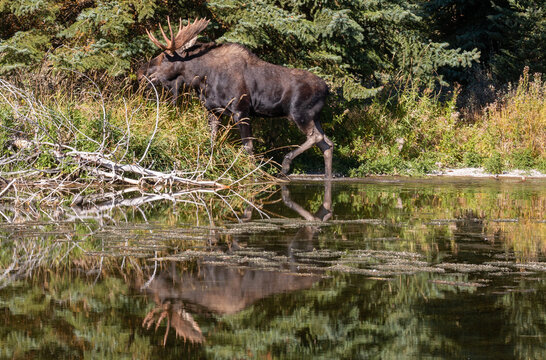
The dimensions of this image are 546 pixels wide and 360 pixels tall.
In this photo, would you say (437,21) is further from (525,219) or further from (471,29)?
(525,219)

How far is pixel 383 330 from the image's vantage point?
4906mm

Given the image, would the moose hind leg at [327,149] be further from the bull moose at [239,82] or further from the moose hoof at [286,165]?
the moose hoof at [286,165]

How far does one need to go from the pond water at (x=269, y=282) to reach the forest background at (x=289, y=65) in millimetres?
3866

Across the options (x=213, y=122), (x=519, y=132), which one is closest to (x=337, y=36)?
(x=213, y=122)

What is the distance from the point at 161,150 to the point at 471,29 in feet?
52.8

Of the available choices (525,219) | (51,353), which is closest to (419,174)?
(525,219)

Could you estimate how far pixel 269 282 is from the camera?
20.2ft

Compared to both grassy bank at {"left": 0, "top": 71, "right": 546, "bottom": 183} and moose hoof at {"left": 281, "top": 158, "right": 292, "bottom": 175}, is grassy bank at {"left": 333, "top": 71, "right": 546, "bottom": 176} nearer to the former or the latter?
grassy bank at {"left": 0, "top": 71, "right": 546, "bottom": 183}

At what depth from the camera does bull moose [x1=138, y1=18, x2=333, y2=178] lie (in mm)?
15266

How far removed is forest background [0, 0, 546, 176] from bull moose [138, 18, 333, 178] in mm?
509

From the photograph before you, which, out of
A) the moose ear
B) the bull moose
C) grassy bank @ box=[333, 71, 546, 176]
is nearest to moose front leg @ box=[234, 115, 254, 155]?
the bull moose

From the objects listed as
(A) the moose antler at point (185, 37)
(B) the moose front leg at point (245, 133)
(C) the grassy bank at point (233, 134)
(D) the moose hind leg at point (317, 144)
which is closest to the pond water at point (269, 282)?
(C) the grassy bank at point (233, 134)

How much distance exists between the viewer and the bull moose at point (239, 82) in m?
15.3

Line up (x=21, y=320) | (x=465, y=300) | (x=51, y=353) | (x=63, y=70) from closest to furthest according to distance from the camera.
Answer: (x=51, y=353)
(x=21, y=320)
(x=465, y=300)
(x=63, y=70)
